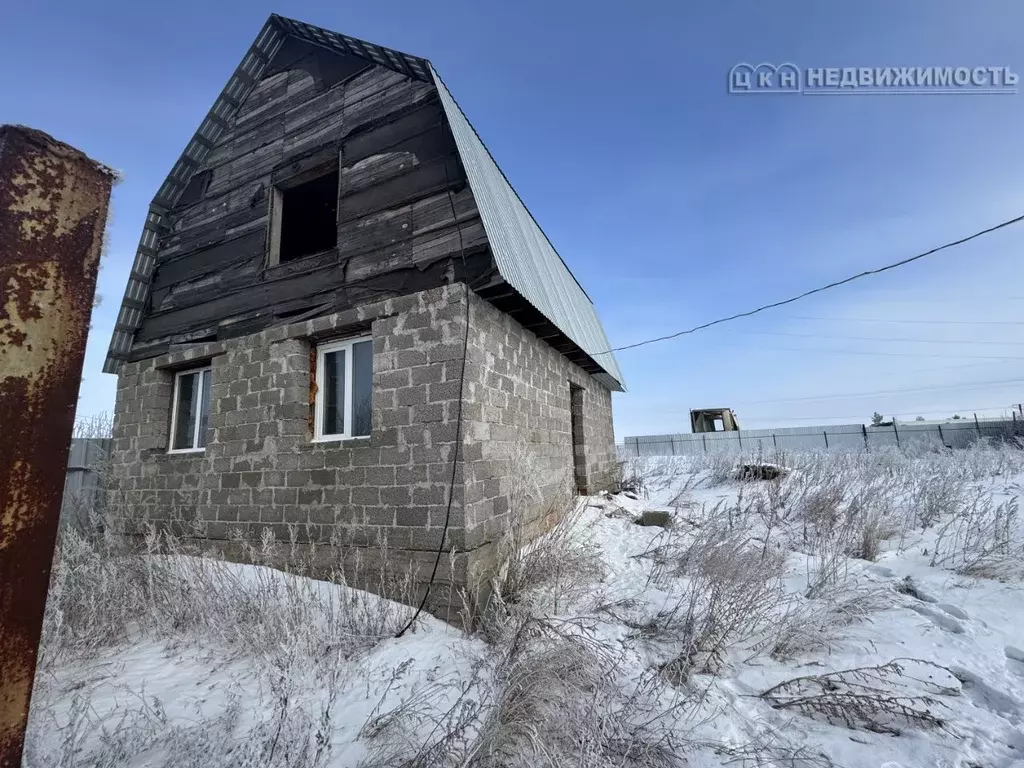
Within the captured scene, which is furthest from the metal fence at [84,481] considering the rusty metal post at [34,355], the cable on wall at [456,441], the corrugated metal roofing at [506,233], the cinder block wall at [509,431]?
the rusty metal post at [34,355]

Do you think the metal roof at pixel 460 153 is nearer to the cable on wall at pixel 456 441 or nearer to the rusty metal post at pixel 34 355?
the cable on wall at pixel 456 441

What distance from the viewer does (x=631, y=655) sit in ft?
11.7

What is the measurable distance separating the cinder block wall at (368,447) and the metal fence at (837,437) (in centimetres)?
1316

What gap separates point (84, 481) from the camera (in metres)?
7.99

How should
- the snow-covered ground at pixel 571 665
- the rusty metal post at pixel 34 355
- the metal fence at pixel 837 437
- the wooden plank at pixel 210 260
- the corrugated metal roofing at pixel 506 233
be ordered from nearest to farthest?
the rusty metal post at pixel 34 355 → the snow-covered ground at pixel 571 665 → the corrugated metal roofing at pixel 506 233 → the wooden plank at pixel 210 260 → the metal fence at pixel 837 437

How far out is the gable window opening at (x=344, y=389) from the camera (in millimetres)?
5449

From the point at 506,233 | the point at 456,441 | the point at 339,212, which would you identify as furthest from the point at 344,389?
the point at 506,233

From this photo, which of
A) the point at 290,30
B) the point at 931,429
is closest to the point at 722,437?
the point at 931,429

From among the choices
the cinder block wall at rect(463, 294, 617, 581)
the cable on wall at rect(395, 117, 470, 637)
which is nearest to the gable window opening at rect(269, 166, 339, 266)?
the cable on wall at rect(395, 117, 470, 637)

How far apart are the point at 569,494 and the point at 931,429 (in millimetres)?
21864

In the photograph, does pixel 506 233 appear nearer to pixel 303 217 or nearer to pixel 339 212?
pixel 339 212

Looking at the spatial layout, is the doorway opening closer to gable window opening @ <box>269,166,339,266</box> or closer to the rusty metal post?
gable window opening @ <box>269,166,339,266</box>

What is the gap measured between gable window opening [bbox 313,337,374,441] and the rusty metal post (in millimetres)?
4055

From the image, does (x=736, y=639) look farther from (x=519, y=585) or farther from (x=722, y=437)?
(x=722, y=437)
